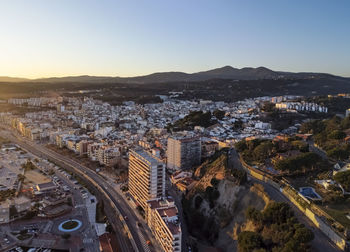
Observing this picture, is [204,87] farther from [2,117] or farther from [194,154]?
[194,154]

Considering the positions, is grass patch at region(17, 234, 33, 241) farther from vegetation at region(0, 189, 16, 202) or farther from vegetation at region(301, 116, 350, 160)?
vegetation at region(301, 116, 350, 160)

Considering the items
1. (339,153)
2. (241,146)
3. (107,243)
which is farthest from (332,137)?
(107,243)

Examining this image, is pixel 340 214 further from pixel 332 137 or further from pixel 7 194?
pixel 7 194

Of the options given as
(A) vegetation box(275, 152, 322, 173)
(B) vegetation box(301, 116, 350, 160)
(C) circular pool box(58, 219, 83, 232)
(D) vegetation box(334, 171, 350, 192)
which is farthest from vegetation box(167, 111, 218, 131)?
(D) vegetation box(334, 171, 350, 192)

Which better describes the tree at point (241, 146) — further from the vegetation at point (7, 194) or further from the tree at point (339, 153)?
the vegetation at point (7, 194)

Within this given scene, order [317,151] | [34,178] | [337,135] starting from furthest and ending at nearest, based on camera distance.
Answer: [34,178] → [337,135] → [317,151]

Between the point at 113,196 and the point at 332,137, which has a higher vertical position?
the point at 332,137
